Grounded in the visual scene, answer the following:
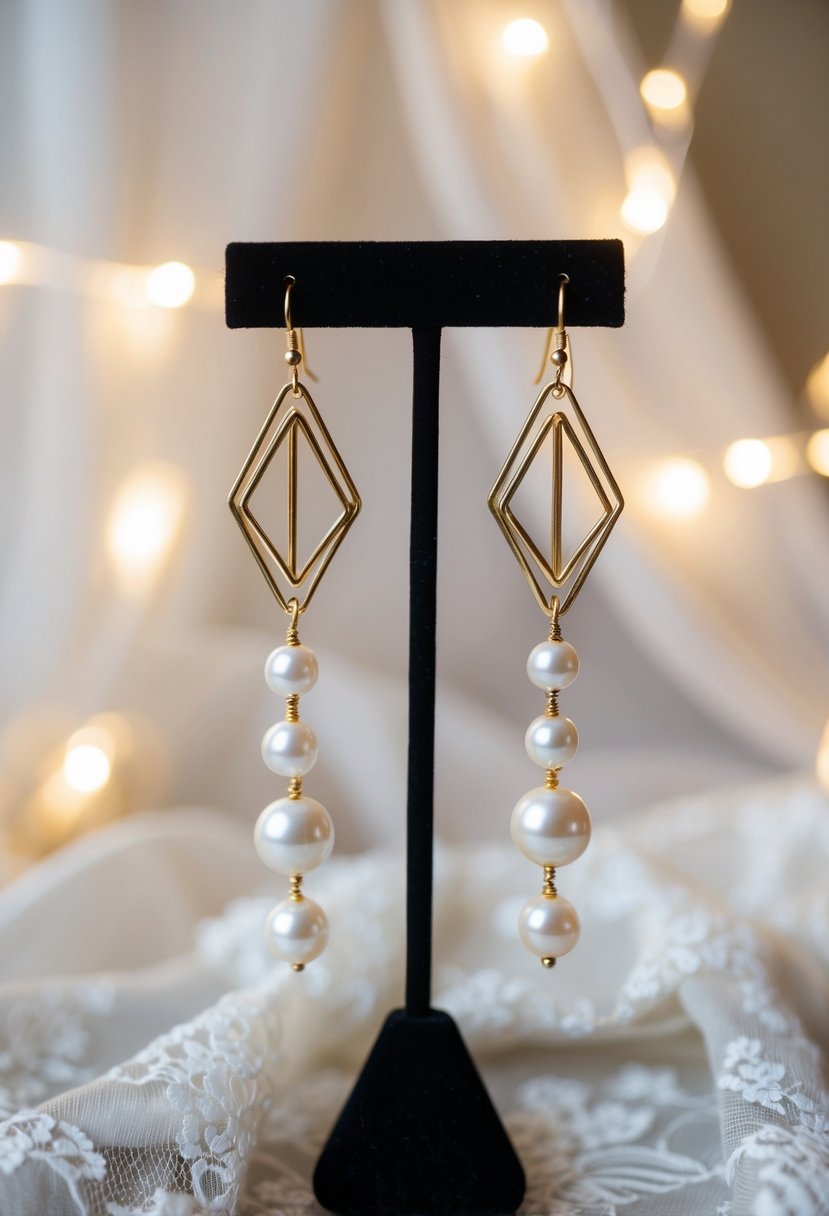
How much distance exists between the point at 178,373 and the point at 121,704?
1.39 feet

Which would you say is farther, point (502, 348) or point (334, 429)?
point (334, 429)

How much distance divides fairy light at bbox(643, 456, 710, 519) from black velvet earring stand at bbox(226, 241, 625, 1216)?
26.4 inches

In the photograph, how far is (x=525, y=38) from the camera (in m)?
1.26

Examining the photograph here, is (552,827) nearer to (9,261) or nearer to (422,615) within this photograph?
Answer: (422,615)

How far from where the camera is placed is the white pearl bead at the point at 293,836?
2.45 ft

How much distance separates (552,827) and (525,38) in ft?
3.06

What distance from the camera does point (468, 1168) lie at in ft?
2.49

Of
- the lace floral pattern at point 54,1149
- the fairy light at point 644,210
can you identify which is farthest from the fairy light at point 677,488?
the lace floral pattern at point 54,1149

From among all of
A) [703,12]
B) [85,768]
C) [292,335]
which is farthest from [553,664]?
[703,12]

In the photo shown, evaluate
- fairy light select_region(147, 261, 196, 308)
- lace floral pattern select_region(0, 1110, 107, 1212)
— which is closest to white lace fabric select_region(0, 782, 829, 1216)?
lace floral pattern select_region(0, 1110, 107, 1212)

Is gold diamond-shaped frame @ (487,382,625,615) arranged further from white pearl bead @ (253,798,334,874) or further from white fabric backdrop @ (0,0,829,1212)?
white fabric backdrop @ (0,0,829,1212)

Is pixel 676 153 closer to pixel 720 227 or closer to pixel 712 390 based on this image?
pixel 720 227

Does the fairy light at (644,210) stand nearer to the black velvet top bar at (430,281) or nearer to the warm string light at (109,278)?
the warm string light at (109,278)

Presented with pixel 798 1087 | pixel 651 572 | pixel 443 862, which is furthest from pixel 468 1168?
pixel 651 572
